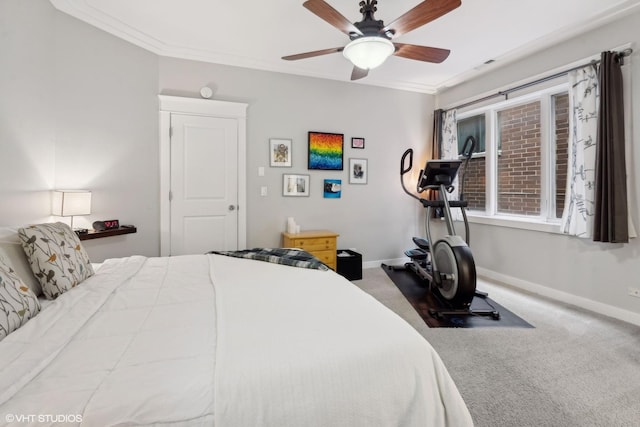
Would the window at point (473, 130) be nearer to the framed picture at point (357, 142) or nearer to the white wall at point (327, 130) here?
the white wall at point (327, 130)

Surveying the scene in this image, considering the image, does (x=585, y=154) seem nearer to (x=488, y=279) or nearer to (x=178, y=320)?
(x=488, y=279)

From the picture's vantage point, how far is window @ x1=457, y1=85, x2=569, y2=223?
3.23 m

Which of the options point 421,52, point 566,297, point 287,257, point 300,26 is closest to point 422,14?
point 421,52

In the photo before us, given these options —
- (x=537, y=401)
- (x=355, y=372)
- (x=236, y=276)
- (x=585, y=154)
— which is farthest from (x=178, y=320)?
(x=585, y=154)

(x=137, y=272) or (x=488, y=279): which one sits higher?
(x=137, y=272)

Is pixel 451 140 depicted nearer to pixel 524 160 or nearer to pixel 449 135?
pixel 449 135

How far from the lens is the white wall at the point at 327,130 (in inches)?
142

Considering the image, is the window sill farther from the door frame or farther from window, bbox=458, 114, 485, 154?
the door frame

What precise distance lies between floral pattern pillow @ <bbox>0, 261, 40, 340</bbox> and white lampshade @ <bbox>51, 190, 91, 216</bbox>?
1.50m

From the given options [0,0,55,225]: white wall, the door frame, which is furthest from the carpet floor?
[0,0,55,225]: white wall

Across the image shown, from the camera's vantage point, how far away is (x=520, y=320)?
258cm

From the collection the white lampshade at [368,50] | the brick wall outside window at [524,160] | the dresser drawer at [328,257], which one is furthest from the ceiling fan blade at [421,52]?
the dresser drawer at [328,257]

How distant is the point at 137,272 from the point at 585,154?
3.86 meters

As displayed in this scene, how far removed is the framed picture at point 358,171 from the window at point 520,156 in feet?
4.92
